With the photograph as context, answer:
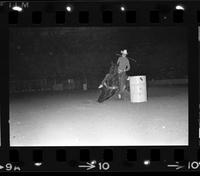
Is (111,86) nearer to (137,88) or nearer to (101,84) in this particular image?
(101,84)

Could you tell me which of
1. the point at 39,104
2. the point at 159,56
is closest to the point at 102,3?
the point at 159,56

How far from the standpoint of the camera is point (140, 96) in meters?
5.60

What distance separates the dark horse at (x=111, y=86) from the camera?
558 cm

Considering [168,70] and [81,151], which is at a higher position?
[168,70]

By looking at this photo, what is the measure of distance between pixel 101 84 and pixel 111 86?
0.11 meters

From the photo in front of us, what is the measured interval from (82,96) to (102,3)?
0.98 meters

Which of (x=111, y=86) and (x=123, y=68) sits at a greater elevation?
(x=123, y=68)

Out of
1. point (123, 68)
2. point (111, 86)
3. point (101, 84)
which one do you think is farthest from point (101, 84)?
point (123, 68)

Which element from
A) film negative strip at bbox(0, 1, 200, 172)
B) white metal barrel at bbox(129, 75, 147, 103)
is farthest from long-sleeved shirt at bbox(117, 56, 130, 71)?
white metal barrel at bbox(129, 75, 147, 103)

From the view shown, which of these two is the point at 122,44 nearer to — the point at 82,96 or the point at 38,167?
the point at 82,96

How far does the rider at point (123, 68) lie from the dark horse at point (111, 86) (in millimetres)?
13

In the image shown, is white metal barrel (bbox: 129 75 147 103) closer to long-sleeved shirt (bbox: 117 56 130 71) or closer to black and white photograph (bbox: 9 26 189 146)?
black and white photograph (bbox: 9 26 189 146)

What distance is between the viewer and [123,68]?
5574mm

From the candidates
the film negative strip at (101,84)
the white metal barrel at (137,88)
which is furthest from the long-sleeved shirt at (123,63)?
the white metal barrel at (137,88)
